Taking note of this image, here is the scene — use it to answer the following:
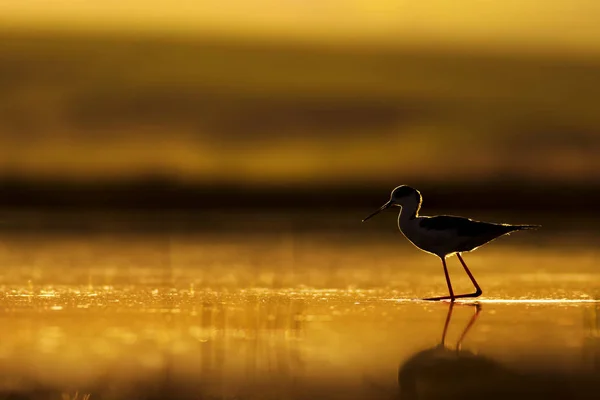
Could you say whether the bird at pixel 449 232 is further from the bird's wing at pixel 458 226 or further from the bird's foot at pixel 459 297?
the bird's foot at pixel 459 297

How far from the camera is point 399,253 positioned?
1830 centimetres

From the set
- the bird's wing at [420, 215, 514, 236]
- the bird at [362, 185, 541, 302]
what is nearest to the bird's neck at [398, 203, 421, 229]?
the bird at [362, 185, 541, 302]

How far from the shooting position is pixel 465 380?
6.77 metres

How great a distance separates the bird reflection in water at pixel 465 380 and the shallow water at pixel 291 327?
0.04ft

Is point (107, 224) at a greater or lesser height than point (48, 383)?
greater

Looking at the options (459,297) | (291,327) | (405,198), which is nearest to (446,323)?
(291,327)

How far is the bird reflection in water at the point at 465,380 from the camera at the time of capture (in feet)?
20.8

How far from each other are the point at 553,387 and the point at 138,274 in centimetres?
804

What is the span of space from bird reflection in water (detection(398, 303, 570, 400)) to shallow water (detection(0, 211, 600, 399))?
0.01m

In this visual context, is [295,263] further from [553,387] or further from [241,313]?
[553,387]

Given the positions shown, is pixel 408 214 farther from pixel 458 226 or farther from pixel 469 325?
pixel 469 325

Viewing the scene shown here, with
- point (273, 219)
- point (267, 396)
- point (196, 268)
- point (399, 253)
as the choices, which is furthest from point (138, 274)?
point (273, 219)

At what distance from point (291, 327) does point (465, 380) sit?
2.45 m

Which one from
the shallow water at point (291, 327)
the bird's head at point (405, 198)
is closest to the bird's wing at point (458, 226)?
the bird's head at point (405, 198)
